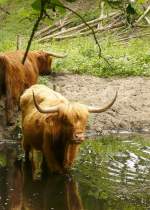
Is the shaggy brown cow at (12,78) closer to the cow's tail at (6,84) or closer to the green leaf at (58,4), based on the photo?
the cow's tail at (6,84)

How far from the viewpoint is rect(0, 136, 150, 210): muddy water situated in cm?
585

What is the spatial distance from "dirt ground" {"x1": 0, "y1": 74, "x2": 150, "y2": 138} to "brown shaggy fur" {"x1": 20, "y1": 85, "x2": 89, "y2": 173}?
1.75m

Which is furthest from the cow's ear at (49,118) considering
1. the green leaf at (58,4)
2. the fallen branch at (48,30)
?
the fallen branch at (48,30)

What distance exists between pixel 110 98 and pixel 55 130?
4.28 m

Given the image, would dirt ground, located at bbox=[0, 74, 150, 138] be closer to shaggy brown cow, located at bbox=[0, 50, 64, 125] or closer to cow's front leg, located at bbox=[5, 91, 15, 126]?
cow's front leg, located at bbox=[5, 91, 15, 126]

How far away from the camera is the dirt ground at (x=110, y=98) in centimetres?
972

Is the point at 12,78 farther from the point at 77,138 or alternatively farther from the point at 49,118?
the point at 77,138

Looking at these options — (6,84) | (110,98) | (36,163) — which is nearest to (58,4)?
(36,163)

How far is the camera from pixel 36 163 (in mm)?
7078

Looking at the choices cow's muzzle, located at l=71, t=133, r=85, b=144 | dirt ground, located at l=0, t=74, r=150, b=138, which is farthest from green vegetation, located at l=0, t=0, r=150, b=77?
cow's muzzle, located at l=71, t=133, r=85, b=144

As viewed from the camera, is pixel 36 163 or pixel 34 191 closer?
pixel 34 191

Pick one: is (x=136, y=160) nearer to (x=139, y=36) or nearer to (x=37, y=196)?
(x=37, y=196)

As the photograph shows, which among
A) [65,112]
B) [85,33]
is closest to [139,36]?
[85,33]

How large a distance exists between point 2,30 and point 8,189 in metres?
13.2
